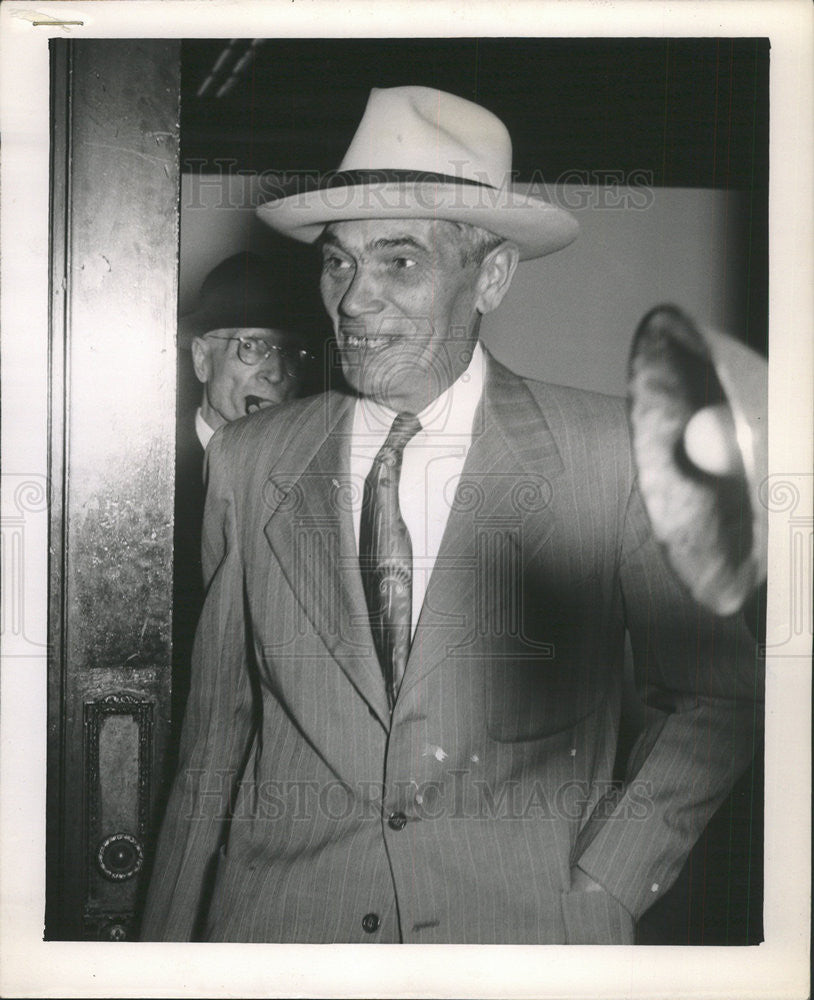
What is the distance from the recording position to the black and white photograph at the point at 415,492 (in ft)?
6.60

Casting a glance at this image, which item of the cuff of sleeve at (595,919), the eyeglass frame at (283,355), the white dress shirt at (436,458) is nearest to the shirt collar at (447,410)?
the white dress shirt at (436,458)

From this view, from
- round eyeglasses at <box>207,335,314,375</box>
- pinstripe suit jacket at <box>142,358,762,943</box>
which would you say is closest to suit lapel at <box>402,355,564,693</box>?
pinstripe suit jacket at <box>142,358,762,943</box>

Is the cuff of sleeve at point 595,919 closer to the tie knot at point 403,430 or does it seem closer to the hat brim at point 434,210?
the tie knot at point 403,430

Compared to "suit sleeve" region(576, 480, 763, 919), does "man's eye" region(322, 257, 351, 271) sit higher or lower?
higher

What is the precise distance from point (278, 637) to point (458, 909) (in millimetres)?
632

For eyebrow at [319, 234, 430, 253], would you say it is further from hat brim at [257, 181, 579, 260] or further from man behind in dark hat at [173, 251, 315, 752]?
man behind in dark hat at [173, 251, 315, 752]

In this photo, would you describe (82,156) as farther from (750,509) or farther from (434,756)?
(750,509)

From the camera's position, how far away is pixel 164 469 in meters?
2.05

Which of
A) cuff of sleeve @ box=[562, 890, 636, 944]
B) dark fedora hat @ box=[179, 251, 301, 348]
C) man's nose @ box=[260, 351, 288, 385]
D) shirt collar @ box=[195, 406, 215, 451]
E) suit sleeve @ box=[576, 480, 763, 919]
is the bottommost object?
cuff of sleeve @ box=[562, 890, 636, 944]

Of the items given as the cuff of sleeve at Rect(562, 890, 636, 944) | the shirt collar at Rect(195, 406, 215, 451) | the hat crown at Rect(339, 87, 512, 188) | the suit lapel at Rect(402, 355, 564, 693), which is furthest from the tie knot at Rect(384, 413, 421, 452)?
the cuff of sleeve at Rect(562, 890, 636, 944)

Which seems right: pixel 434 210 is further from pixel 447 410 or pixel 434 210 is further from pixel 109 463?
pixel 109 463

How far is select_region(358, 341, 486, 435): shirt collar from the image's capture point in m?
2.03

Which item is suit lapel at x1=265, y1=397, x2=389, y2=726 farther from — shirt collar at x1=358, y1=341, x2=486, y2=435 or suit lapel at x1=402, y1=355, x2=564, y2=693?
suit lapel at x1=402, y1=355, x2=564, y2=693

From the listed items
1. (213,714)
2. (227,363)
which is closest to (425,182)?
(227,363)
